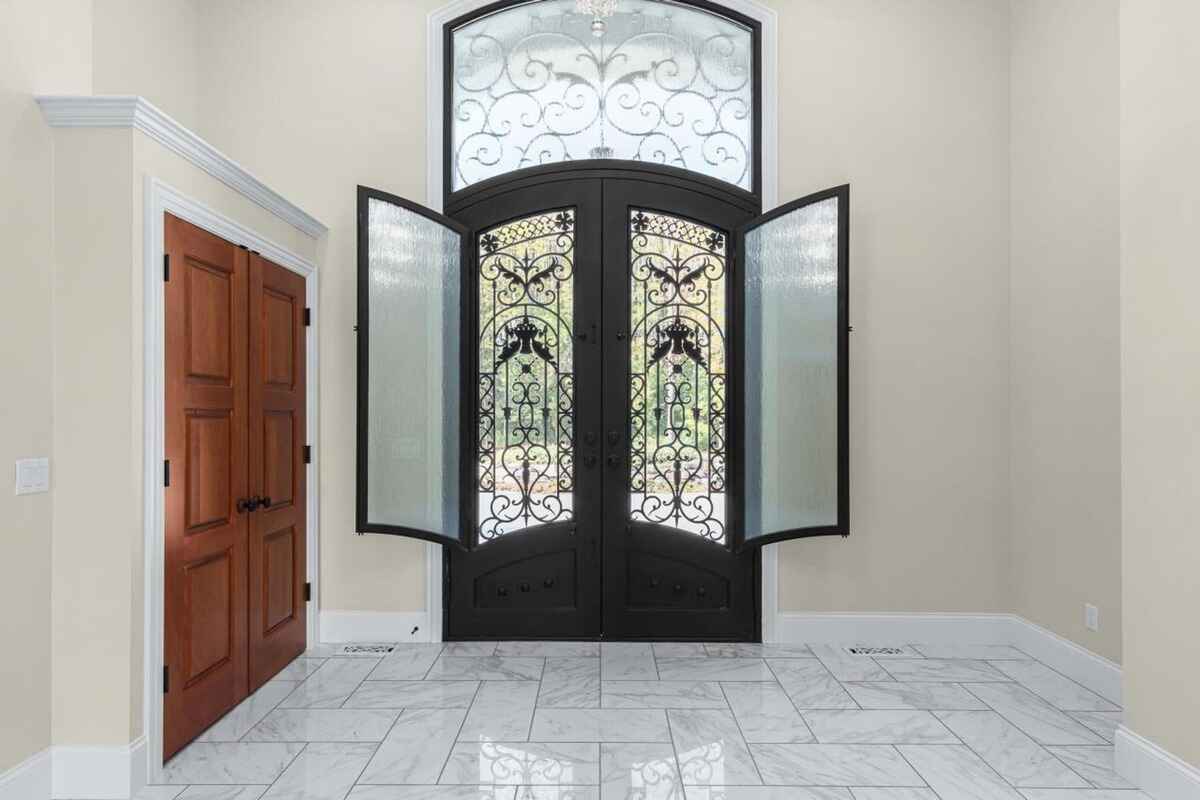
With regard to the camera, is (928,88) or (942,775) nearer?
(942,775)

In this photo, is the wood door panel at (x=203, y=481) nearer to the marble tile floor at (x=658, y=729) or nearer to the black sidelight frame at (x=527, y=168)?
the marble tile floor at (x=658, y=729)

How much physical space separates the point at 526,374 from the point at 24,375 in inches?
91.7

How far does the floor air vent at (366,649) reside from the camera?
13.5ft

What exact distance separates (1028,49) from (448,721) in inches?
176

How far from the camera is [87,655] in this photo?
2652 millimetres

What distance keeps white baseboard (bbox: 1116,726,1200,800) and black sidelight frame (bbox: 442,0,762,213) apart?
9.82 feet

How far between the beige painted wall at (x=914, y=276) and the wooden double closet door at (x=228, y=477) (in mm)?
2694

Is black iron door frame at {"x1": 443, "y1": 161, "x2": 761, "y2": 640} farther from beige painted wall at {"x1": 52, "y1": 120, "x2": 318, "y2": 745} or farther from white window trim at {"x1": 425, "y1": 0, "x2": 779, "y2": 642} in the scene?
beige painted wall at {"x1": 52, "y1": 120, "x2": 318, "y2": 745}

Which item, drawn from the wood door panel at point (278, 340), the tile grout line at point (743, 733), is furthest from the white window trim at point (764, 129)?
the wood door panel at point (278, 340)

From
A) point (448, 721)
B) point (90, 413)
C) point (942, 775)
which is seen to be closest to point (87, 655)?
point (90, 413)

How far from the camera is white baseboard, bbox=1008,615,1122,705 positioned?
11.5 ft

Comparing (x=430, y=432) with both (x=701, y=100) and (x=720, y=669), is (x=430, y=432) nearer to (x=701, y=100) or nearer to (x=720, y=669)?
(x=720, y=669)

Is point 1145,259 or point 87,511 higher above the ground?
point 1145,259

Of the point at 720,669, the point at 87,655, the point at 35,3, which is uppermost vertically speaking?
the point at 35,3
